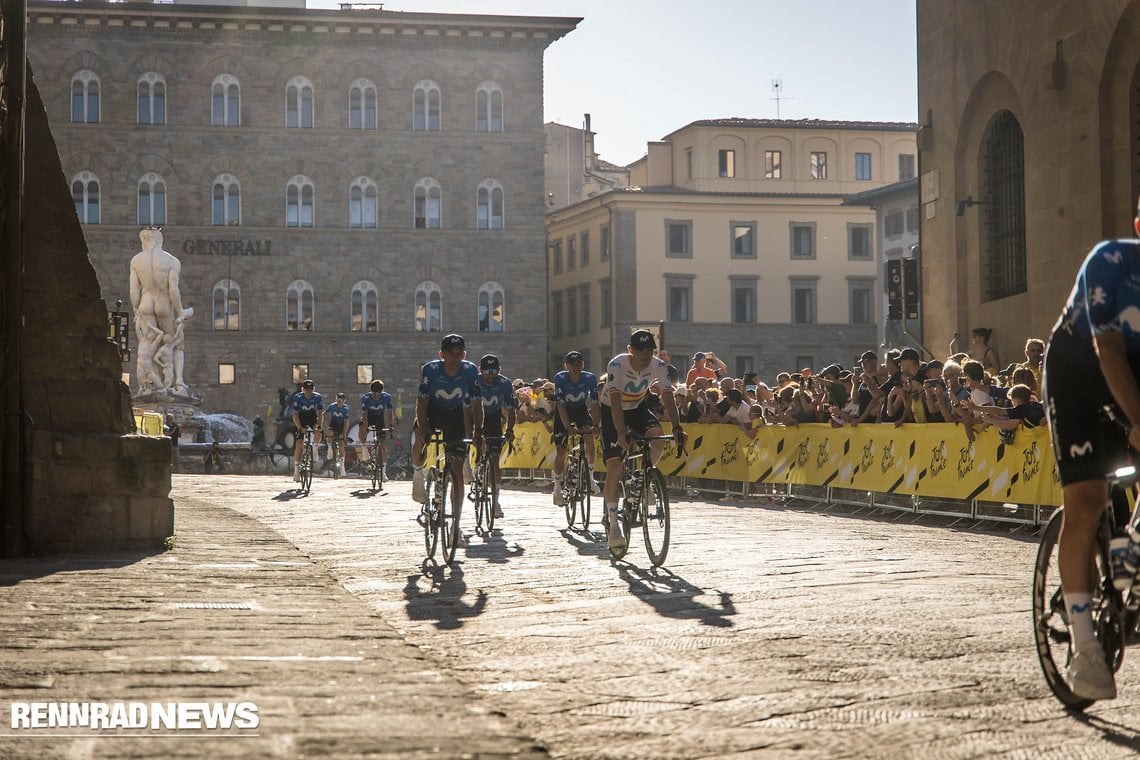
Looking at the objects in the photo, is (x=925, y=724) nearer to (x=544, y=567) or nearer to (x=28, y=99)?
(x=544, y=567)

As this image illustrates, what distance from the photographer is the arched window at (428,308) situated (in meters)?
66.2

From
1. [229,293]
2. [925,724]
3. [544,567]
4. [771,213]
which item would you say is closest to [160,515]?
[544,567]

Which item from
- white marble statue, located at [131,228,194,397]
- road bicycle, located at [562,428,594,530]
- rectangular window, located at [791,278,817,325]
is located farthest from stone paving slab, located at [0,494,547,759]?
rectangular window, located at [791,278,817,325]

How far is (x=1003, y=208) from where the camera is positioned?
1042 inches

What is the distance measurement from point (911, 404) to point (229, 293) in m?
50.0

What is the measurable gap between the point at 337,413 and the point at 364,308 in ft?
117

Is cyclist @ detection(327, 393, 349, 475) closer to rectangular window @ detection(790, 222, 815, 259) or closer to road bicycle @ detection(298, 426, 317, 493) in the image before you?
road bicycle @ detection(298, 426, 317, 493)

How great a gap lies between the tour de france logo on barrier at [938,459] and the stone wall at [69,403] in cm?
826

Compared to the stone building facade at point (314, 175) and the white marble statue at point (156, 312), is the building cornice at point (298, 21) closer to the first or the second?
the stone building facade at point (314, 175)

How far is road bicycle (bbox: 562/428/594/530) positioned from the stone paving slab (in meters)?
5.69

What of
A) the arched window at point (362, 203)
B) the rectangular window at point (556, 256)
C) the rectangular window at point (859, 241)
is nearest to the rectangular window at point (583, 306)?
the rectangular window at point (556, 256)

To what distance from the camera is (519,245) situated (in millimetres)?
66500

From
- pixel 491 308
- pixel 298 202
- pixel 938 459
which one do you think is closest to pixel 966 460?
pixel 938 459

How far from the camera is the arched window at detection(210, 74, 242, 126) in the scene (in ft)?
213
